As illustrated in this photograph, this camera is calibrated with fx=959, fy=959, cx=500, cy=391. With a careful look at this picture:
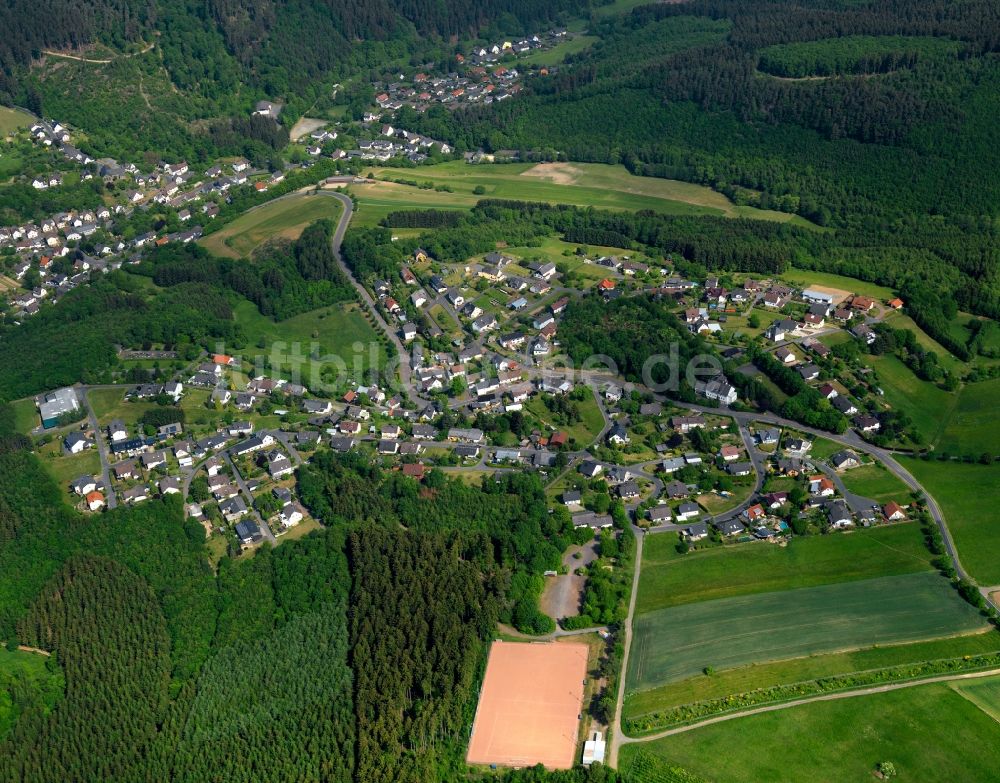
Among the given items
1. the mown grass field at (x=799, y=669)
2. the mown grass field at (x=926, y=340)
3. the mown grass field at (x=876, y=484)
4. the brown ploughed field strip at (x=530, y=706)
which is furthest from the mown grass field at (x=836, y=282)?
the brown ploughed field strip at (x=530, y=706)

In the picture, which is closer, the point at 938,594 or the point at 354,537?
the point at 938,594

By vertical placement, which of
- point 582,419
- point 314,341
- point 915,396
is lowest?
point 915,396

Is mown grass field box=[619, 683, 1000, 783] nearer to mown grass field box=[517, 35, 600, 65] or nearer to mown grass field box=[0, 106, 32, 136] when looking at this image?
mown grass field box=[0, 106, 32, 136]

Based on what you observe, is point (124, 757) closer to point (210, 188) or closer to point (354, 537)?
point (354, 537)

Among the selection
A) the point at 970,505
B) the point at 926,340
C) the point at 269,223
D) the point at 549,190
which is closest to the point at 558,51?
the point at 549,190

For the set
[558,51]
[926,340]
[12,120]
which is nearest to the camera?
[926,340]

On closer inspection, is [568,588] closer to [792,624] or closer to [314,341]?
[792,624]

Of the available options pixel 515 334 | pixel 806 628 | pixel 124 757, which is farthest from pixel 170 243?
pixel 806 628
